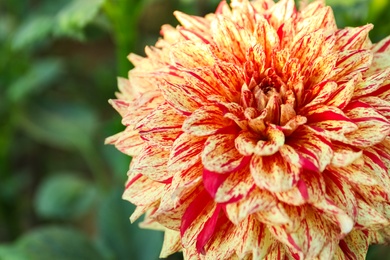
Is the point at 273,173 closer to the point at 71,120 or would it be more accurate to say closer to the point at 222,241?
the point at 222,241

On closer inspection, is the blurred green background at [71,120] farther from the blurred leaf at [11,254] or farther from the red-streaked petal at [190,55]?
the red-streaked petal at [190,55]


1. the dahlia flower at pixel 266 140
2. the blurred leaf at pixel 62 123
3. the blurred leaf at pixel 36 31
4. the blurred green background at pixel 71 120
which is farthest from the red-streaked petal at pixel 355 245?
the blurred leaf at pixel 62 123

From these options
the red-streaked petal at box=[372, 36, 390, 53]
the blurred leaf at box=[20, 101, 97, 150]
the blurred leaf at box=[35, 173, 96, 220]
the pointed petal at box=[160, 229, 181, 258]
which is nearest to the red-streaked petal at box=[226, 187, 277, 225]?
the pointed petal at box=[160, 229, 181, 258]

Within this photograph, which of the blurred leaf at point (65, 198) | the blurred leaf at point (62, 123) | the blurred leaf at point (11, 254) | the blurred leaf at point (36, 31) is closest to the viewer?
→ the blurred leaf at point (11, 254)

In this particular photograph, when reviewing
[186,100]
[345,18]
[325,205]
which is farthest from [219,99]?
[345,18]

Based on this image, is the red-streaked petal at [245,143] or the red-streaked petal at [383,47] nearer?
the red-streaked petal at [245,143]

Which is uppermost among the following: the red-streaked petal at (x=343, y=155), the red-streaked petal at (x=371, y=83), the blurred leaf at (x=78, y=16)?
the blurred leaf at (x=78, y=16)

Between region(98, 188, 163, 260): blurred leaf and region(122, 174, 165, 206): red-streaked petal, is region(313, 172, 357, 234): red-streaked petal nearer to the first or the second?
region(122, 174, 165, 206): red-streaked petal
